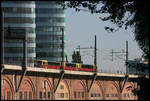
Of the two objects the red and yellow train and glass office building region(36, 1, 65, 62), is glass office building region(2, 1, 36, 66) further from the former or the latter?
glass office building region(36, 1, 65, 62)

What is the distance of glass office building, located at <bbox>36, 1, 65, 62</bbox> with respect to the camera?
12912 cm

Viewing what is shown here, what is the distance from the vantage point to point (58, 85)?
89.2 metres

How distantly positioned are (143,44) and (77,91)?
2989 inches

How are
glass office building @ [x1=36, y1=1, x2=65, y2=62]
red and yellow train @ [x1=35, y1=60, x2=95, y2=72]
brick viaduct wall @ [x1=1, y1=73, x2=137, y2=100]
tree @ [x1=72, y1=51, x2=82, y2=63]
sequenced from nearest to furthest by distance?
brick viaduct wall @ [x1=1, y1=73, x2=137, y2=100] < red and yellow train @ [x1=35, y1=60, x2=95, y2=72] < glass office building @ [x1=36, y1=1, x2=65, y2=62] < tree @ [x1=72, y1=51, x2=82, y2=63]

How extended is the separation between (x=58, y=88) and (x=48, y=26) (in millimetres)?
41028

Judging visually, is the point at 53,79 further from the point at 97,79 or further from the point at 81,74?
the point at 97,79

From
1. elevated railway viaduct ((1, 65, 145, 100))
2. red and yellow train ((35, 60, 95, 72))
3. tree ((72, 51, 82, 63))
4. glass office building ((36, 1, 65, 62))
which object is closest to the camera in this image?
elevated railway viaduct ((1, 65, 145, 100))

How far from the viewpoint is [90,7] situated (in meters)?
17.7

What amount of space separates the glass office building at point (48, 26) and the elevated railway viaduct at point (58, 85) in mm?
23544

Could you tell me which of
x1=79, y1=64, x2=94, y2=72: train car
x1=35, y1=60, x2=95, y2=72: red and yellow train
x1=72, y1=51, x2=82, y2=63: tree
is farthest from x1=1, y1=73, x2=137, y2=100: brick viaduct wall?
x1=72, y1=51, x2=82, y2=63: tree

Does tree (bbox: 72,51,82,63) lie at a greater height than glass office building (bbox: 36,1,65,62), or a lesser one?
lesser

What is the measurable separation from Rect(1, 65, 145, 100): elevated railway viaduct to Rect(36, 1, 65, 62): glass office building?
23544 millimetres

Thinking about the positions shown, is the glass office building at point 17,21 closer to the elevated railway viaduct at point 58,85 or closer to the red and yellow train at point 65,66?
the elevated railway viaduct at point 58,85

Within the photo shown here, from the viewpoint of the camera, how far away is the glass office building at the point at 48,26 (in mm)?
129125
